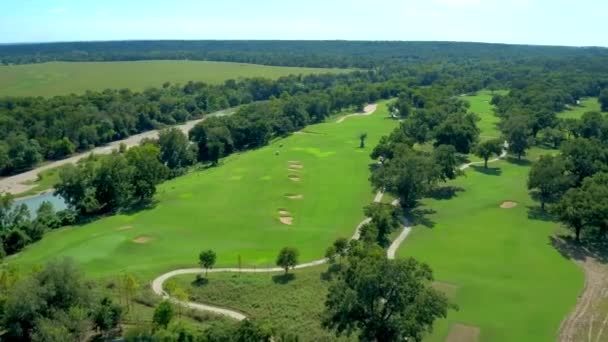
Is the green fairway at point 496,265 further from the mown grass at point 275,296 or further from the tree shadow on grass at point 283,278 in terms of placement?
the tree shadow on grass at point 283,278

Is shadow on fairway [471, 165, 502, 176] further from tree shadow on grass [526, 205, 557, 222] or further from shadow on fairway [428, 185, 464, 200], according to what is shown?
tree shadow on grass [526, 205, 557, 222]

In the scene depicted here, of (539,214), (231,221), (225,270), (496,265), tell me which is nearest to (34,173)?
(231,221)

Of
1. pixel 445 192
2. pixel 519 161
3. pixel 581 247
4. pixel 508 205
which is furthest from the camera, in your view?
pixel 519 161

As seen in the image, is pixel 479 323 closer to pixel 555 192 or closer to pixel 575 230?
pixel 575 230

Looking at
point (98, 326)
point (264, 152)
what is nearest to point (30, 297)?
point (98, 326)

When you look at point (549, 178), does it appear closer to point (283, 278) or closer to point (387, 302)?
point (283, 278)

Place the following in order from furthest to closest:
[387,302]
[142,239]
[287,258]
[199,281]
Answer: [142,239] < [287,258] < [199,281] < [387,302]

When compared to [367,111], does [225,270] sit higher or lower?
lower
